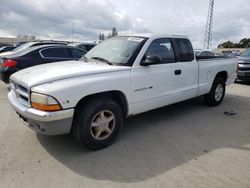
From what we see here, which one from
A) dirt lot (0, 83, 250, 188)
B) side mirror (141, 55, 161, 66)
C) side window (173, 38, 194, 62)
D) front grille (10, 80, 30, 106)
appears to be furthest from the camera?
side window (173, 38, 194, 62)

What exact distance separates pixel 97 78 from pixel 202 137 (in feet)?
7.23

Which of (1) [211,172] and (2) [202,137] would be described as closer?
(1) [211,172]

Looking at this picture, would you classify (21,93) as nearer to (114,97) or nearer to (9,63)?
(114,97)

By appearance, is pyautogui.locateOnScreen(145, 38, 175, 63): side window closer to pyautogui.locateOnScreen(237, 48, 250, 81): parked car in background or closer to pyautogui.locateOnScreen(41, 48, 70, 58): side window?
pyautogui.locateOnScreen(41, 48, 70, 58): side window

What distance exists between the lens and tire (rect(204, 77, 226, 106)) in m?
6.14

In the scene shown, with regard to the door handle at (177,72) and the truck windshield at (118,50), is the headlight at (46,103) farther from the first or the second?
the door handle at (177,72)

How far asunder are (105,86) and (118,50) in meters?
1.02

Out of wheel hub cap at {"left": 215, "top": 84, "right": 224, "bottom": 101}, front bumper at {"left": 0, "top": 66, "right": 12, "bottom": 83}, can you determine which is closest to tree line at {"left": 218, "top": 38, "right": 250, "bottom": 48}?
wheel hub cap at {"left": 215, "top": 84, "right": 224, "bottom": 101}

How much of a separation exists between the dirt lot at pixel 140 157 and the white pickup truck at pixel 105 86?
0.43m

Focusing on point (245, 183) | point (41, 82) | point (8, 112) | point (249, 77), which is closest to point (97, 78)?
point (41, 82)

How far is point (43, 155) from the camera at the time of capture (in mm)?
3465

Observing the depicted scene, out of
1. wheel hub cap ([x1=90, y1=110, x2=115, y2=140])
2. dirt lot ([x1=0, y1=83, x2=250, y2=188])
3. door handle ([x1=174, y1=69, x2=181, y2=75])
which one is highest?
door handle ([x1=174, y1=69, x2=181, y2=75])

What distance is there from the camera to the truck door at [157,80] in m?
3.96

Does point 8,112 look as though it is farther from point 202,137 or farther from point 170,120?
point 202,137
